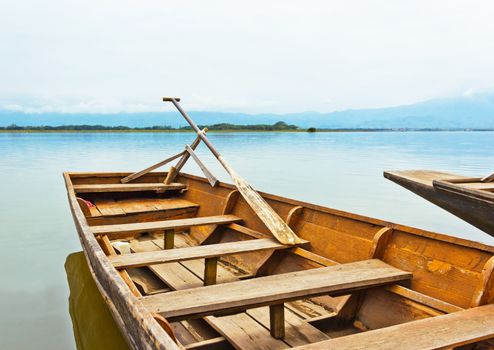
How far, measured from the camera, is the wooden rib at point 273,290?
2797 millimetres

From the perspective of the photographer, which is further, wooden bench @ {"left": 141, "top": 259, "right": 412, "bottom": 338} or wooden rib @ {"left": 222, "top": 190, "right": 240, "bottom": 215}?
wooden rib @ {"left": 222, "top": 190, "right": 240, "bottom": 215}

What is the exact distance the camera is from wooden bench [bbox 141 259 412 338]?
2799mm

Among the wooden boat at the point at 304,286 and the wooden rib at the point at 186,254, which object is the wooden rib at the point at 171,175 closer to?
the wooden boat at the point at 304,286

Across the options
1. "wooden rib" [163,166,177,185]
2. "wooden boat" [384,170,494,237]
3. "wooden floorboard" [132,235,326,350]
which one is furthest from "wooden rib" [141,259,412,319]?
"wooden rib" [163,166,177,185]

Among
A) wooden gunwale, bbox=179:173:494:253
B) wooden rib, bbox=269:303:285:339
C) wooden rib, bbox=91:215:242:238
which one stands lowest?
wooden rib, bbox=269:303:285:339

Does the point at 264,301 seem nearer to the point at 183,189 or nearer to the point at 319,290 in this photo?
the point at 319,290

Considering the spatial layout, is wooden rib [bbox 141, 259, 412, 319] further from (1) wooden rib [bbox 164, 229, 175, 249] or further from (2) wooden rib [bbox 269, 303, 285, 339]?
(1) wooden rib [bbox 164, 229, 175, 249]

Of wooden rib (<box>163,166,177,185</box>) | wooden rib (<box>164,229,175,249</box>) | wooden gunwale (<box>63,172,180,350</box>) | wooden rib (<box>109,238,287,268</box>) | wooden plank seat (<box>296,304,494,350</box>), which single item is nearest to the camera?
wooden gunwale (<box>63,172,180,350</box>)

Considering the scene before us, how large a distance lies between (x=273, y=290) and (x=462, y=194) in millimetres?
2660

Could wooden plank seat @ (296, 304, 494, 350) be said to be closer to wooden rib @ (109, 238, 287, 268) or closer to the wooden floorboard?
the wooden floorboard

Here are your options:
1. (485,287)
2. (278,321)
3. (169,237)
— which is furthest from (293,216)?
(485,287)

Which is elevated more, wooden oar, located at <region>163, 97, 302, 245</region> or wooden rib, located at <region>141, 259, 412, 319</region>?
wooden oar, located at <region>163, 97, 302, 245</region>

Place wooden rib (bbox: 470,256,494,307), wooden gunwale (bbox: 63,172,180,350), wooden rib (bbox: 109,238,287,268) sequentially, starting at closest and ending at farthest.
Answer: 1. wooden gunwale (bbox: 63,172,180,350)
2. wooden rib (bbox: 470,256,494,307)
3. wooden rib (bbox: 109,238,287,268)

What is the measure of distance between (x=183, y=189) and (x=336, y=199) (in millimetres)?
7693
